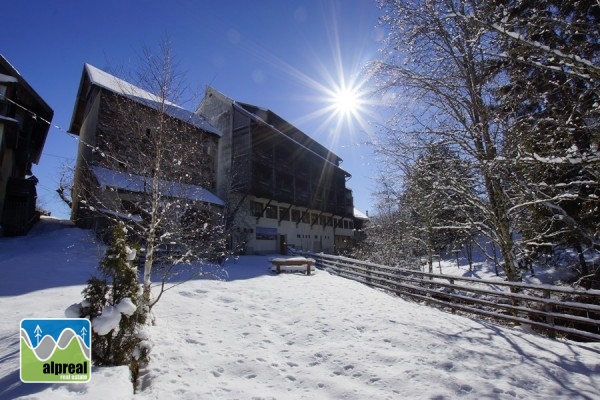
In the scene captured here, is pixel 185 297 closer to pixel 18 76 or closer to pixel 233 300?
pixel 233 300

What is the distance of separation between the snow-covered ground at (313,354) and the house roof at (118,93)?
15.5 feet

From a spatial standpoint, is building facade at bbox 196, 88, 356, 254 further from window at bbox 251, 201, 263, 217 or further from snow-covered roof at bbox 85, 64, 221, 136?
snow-covered roof at bbox 85, 64, 221, 136

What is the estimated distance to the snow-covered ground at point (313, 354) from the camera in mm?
4324

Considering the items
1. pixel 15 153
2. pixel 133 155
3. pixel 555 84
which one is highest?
pixel 15 153

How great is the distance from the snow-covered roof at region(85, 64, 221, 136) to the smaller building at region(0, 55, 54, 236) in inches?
A: 149

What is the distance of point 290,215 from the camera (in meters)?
30.6

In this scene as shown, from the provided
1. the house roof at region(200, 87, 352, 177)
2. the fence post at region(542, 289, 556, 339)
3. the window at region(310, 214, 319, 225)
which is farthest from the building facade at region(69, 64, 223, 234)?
the window at region(310, 214, 319, 225)

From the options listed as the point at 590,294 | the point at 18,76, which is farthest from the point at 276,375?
the point at 18,76

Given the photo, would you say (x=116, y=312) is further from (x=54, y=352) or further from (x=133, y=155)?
(x=133, y=155)

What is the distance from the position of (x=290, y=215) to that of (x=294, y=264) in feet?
48.9

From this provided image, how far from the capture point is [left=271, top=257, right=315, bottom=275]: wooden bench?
614 inches

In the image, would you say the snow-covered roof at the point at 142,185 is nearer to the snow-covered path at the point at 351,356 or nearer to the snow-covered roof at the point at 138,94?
the snow-covered roof at the point at 138,94

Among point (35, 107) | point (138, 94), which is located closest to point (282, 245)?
point (35, 107)

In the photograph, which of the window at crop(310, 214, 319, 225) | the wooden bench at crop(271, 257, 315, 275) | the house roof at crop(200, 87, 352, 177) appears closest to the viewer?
the wooden bench at crop(271, 257, 315, 275)
